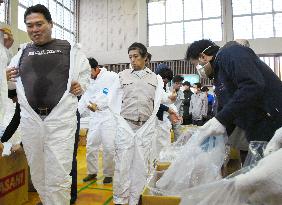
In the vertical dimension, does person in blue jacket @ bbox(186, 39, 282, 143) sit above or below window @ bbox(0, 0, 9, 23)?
below

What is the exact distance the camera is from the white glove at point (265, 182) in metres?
0.63

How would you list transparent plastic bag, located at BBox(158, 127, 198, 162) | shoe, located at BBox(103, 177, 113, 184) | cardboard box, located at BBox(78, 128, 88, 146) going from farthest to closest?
1. cardboard box, located at BBox(78, 128, 88, 146)
2. shoe, located at BBox(103, 177, 113, 184)
3. transparent plastic bag, located at BBox(158, 127, 198, 162)

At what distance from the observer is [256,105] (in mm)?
1312

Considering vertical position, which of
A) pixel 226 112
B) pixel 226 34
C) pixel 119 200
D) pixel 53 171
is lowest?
pixel 119 200

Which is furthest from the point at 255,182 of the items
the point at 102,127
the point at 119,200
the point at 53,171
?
the point at 102,127

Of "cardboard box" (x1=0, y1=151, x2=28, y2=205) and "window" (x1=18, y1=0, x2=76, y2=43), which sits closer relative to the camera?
"cardboard box" (x1=0, y1=151, x2=28, y2=205)

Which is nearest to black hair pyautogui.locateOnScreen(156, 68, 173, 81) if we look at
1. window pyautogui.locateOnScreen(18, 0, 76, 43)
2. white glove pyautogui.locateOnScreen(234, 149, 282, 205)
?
white glove pyautogui.locateOnScreen(234, 149, 282, 205)

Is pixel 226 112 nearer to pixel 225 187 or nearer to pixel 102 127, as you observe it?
pixel 225 187

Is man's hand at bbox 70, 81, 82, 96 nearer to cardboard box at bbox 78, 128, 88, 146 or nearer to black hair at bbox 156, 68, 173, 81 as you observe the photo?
black hair at bbox 156, 68, 173, 81

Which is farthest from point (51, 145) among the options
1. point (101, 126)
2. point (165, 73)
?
point (165, 73)

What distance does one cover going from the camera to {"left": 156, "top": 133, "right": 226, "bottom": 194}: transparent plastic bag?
1.29m

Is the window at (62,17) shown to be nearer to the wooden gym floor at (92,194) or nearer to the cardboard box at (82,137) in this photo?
the cardboard box at (82,137)

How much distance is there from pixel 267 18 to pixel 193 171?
9.80 m

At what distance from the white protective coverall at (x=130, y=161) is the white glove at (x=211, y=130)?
1.00m
